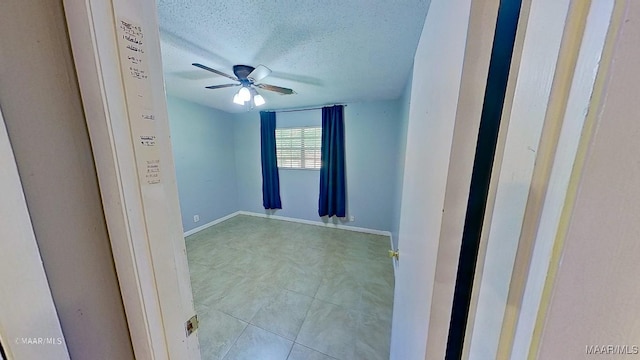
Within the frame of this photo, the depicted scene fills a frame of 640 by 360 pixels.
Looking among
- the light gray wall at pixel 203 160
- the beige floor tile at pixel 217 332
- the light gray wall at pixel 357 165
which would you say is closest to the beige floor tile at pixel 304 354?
the beige floor tile at pixel 217 332

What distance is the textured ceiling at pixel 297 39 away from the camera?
1.17 meters

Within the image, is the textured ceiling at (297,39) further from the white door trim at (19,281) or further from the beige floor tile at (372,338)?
the beige floor tile at (372,338)

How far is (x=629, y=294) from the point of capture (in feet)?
0.65

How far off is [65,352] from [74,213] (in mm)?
287

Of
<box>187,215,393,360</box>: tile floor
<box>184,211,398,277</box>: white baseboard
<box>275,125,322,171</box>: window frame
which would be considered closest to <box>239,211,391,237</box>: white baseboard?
<box>184,211,398,277</box>: white baseboard

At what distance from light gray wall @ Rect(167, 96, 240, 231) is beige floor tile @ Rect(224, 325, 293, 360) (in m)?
2.31

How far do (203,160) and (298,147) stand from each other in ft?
5.73

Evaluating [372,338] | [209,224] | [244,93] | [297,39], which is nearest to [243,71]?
[244,93]

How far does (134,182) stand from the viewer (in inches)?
18.8

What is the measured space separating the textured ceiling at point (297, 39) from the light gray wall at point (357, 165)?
916mm

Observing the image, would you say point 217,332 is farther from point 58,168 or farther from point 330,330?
point 58,168

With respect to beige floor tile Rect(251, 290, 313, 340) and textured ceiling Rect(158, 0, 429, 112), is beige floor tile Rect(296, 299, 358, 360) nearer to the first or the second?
beige floor tile Rect(251, 290, 313, 340)

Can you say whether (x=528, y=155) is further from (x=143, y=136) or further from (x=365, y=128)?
(x=365, y=128)

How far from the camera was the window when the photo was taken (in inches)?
149
